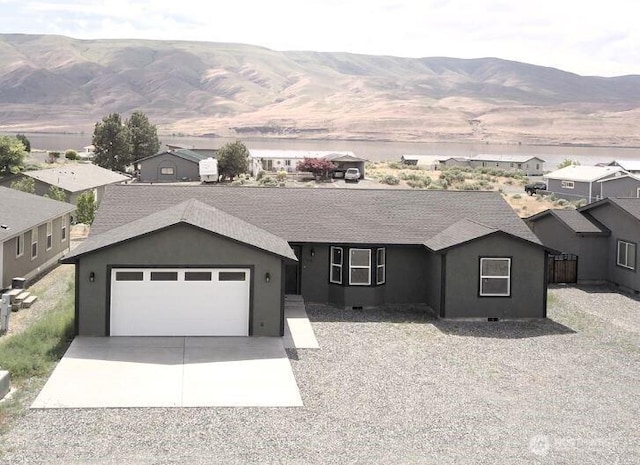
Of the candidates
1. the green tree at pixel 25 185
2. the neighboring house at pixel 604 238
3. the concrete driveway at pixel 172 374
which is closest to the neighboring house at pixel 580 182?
the neighboring house at pixel 604 238

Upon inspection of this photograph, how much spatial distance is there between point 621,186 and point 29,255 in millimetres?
41441

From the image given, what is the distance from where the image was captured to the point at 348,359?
53.9 feet

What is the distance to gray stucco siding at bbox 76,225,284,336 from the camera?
1738 cm

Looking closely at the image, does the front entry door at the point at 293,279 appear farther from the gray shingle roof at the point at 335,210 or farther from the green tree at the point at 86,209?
the green tree at the point at 86,209

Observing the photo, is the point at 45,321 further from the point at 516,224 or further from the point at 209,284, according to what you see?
the point at 516,224

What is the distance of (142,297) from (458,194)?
12.5m

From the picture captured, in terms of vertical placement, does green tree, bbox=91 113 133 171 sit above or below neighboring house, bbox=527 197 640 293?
above

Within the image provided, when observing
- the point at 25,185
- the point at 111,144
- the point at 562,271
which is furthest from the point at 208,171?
the point at 562,271

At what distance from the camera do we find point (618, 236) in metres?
27.1

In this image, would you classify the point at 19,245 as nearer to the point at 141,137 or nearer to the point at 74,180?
the point at 74,180

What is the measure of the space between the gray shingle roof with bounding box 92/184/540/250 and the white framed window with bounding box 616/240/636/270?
5.40 meters

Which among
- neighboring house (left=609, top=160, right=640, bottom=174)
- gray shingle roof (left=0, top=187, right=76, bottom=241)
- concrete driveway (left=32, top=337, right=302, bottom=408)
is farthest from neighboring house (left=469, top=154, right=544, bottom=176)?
concrete driveway (left=32, top=337, right=302, bottom=408)


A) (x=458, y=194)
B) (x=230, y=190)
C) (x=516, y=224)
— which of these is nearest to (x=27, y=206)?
(x=230, y=190)

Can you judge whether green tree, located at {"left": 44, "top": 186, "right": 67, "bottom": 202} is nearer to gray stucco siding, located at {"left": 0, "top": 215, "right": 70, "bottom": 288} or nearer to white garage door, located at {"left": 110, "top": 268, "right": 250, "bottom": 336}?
gray stucco siding, located at {"left": 0, "top": 215, "right": 70, "bottom": 288}
